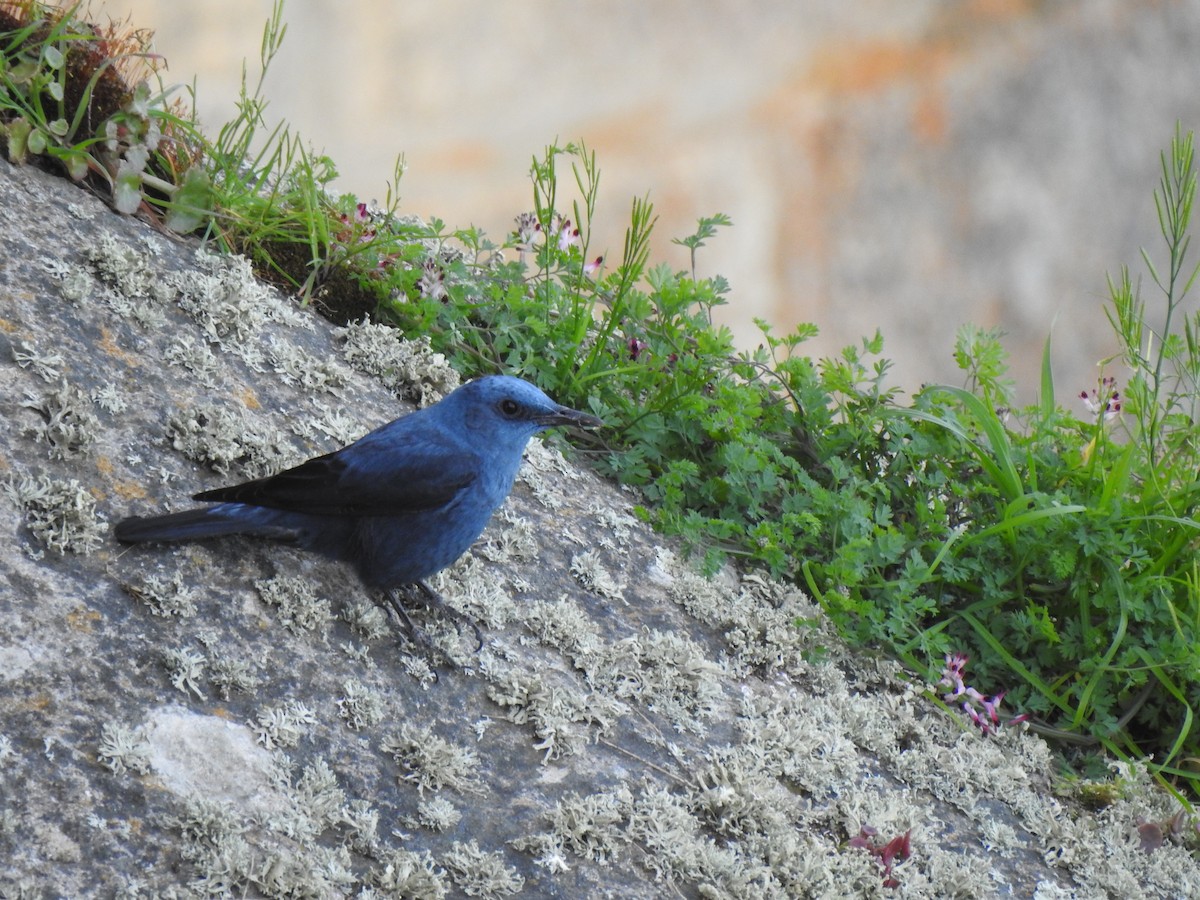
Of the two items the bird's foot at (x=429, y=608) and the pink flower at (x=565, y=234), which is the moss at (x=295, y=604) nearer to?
the bird's foot at (x=429, y=608)

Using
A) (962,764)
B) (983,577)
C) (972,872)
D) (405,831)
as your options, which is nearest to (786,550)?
(983,577)

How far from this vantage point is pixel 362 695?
2.69 meters

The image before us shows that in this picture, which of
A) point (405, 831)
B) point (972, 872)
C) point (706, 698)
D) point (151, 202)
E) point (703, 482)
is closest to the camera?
point (405, 831)

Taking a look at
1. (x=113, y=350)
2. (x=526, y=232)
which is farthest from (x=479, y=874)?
(x=526, y=232)

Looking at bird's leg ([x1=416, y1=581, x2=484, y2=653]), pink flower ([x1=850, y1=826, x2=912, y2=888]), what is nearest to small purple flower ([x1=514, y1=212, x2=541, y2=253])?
bird's leg ([x1=416, y1=581, x2=484, y2=653])

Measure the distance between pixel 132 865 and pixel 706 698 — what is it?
5.27 feet

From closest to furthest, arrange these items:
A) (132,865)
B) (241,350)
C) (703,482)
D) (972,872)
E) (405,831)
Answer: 1. (132,865)
2. (405,831)
3. (972,872)
4. (241,350)
5. (703,482)

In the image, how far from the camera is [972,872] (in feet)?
9.46

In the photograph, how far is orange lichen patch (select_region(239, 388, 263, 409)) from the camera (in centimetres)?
→ 338

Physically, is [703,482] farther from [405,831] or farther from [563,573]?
[405,831]

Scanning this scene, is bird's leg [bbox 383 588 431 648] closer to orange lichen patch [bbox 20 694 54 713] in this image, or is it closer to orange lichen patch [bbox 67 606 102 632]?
orange lichen patch [bbox 67 606 102 632]

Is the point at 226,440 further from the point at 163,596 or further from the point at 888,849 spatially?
the point at 888,849

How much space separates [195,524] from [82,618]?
1.14 ft

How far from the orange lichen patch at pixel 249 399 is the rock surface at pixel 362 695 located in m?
0.01
